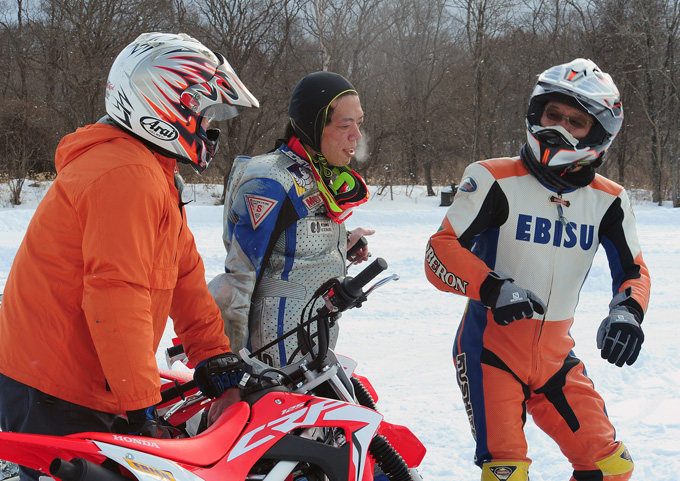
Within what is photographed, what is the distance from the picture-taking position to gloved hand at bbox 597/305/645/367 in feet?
7.79

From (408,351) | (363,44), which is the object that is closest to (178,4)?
(363,44)

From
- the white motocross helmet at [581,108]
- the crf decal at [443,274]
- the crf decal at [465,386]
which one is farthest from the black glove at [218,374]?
the white motocross helmet at [581,108]

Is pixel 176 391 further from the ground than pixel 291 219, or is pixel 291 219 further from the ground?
pixel 291 219

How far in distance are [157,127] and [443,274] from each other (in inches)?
48.6

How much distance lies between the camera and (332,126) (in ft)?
9.51

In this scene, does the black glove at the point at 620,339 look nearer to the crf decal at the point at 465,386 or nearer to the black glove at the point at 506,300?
the black glove at the point at 506,300

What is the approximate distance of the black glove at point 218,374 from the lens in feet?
6.88

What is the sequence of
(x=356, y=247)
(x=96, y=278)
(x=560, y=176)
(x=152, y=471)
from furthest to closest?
1. (x=356, y=247)
2. (x=560, y=176)
3. (x=96, y=278)
4. (x=152, y=471)

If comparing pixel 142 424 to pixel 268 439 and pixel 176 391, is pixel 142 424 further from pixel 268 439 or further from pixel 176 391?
pixel 176 391

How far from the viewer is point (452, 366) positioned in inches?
205

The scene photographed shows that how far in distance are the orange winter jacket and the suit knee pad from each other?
1.36 meters

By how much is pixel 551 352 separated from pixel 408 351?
304 centimetres

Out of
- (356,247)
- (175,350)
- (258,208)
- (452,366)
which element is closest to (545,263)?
(356,247)

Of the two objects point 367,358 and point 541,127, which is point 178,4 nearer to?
point 367,358
